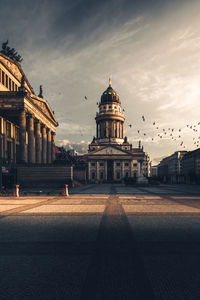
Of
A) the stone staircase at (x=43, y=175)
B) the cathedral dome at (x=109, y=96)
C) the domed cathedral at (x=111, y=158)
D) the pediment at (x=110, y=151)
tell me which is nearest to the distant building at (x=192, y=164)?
the domed cathedral at (x=111, y=158)

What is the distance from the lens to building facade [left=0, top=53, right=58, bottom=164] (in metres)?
37.3

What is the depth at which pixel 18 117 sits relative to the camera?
41000 millimetres

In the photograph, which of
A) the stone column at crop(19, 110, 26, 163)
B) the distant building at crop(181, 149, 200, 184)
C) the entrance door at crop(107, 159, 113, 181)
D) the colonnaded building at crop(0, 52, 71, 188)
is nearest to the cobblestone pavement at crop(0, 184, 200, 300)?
the stone column at crop(19, 110, 26, 163)

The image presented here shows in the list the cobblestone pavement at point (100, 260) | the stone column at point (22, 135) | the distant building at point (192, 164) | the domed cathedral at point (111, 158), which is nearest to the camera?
the cobblestone pavement at point (100, 260)

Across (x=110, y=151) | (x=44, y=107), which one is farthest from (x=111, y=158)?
(x=44, y=107)

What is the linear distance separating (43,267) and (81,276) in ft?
3.58

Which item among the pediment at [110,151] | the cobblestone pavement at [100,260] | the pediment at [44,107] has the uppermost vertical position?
the pediment at [44,107]

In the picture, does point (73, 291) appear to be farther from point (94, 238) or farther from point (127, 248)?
point (94, 238)

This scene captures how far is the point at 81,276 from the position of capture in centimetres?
494

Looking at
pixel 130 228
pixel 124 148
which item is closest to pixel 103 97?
pixel 124 148

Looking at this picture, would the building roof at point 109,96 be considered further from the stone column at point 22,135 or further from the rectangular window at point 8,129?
the stone column at point 22,135

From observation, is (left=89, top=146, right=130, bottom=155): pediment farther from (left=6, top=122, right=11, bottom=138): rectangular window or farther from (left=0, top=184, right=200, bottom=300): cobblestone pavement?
(left=0, top=184, right=200, bottom=300): cobblestone pavement

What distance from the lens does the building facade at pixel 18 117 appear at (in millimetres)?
37312

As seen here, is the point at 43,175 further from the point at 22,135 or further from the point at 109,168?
the point at 109,168
